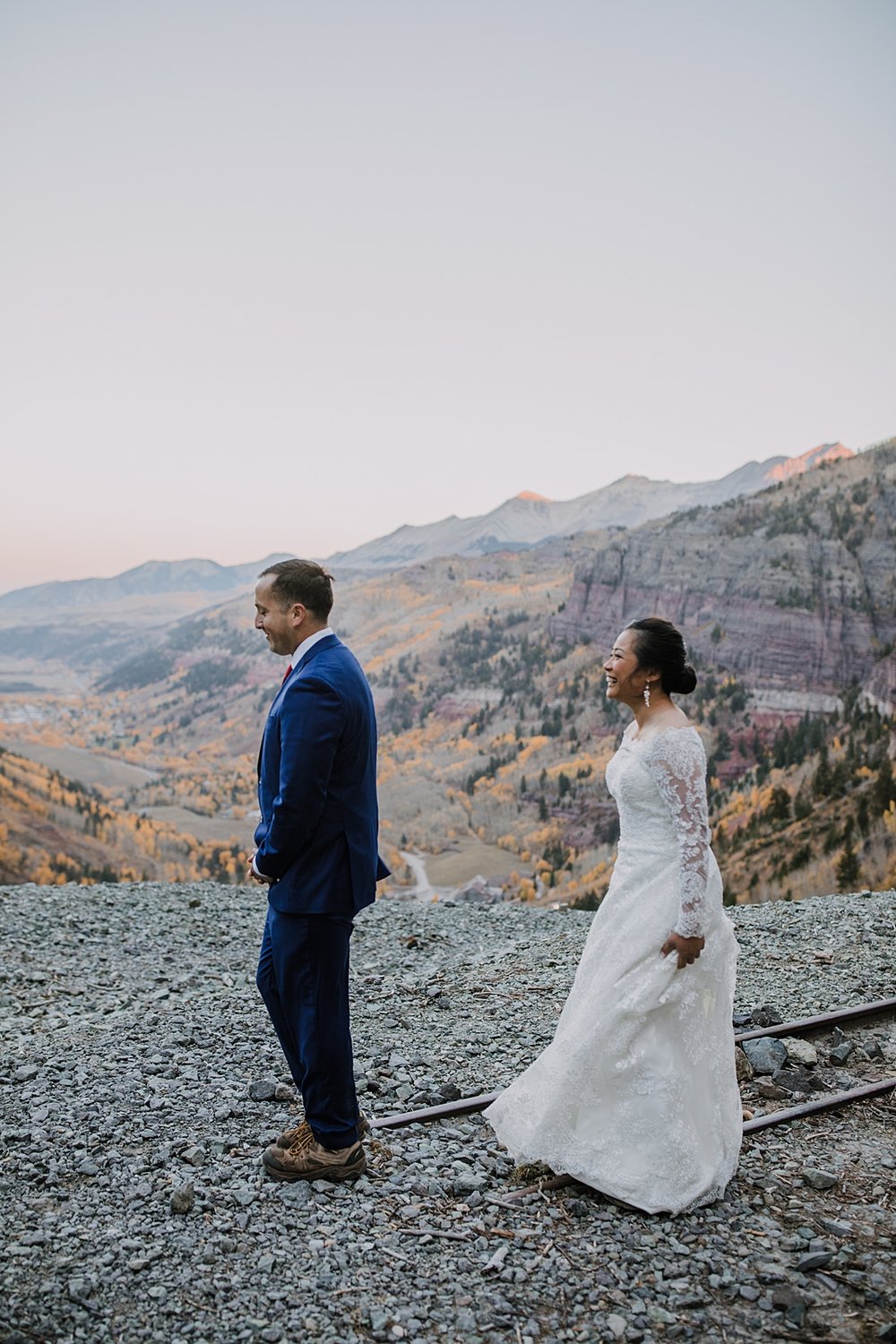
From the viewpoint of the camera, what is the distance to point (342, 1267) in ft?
11.4

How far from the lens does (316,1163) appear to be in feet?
13.3

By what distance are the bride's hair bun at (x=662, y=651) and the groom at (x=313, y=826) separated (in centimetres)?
117

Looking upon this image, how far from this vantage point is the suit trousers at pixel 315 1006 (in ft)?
12.4

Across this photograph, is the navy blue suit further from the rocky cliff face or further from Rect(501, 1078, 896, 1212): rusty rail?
the rocky cliff face

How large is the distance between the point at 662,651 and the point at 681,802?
0.63 m

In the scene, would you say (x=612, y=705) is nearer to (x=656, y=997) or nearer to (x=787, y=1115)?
(x=787, y=1115)

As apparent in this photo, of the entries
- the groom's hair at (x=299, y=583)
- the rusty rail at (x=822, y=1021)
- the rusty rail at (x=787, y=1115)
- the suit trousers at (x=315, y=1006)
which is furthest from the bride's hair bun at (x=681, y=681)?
the rusty rail at (x=822, y=1021)

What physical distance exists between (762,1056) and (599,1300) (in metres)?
2.59

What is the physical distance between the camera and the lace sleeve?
3709 millimetres

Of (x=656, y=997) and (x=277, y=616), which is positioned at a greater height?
(x=277, y=616)

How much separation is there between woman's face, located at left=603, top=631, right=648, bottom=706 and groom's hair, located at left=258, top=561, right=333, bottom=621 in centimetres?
124

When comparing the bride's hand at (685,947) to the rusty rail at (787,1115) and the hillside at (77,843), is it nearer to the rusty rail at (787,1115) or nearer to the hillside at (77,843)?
the rusty rail at (787,1115)

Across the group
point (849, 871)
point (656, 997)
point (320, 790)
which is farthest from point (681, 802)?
point (849, 871)

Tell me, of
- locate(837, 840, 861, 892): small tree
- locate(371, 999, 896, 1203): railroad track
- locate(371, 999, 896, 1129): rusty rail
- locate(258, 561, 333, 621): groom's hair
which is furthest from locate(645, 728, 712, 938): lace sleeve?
locate(837, 840, 861, 892): small tree
